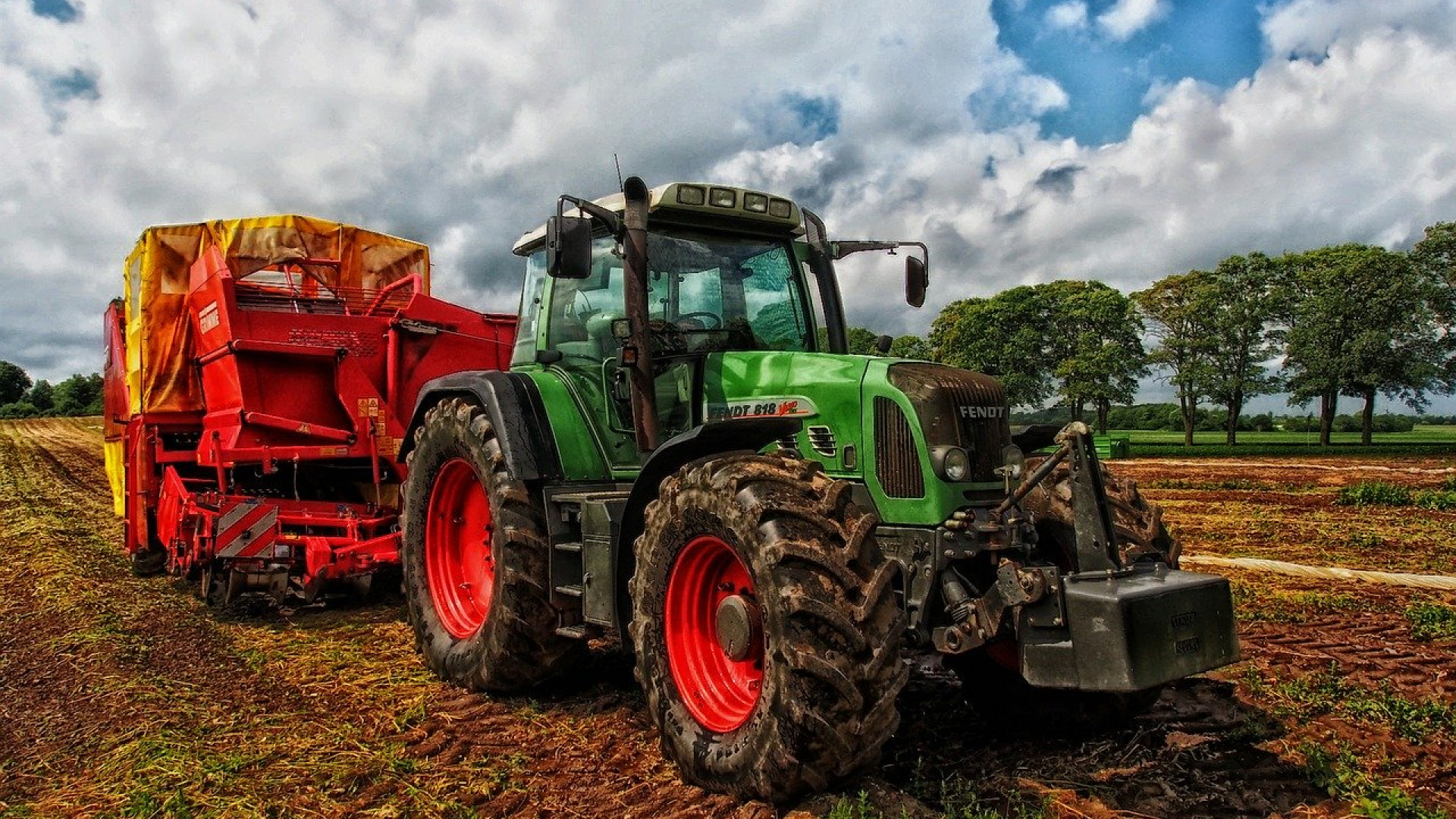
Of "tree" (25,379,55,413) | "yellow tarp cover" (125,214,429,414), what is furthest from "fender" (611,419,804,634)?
"tree" (25,379,55,413)

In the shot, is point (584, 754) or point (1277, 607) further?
point (1277, 607)

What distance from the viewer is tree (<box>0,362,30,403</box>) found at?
72438 mm

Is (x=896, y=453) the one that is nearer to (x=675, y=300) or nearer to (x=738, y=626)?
(x=738, y=626)

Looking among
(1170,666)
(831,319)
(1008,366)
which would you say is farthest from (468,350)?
(1008,366)

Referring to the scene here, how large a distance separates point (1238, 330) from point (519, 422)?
48.9m

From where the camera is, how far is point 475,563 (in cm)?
636

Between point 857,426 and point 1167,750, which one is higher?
point 857,426

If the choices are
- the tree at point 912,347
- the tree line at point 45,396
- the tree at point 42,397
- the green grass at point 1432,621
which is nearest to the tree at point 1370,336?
the tree at point 912,347

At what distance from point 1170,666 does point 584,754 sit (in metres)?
2.56

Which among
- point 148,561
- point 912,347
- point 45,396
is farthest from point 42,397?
point 148,561

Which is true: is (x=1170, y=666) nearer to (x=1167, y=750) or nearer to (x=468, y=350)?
(x=1167, y=750)

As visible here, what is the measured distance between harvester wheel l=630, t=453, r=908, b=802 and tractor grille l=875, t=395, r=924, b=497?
0.38m

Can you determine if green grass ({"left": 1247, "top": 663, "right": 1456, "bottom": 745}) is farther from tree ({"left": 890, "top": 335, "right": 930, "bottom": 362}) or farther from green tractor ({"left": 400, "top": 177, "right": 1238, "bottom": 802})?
tree ({"left": 890, "top": 335, "right": 930, "bottom": 362})

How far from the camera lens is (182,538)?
8.12 m
